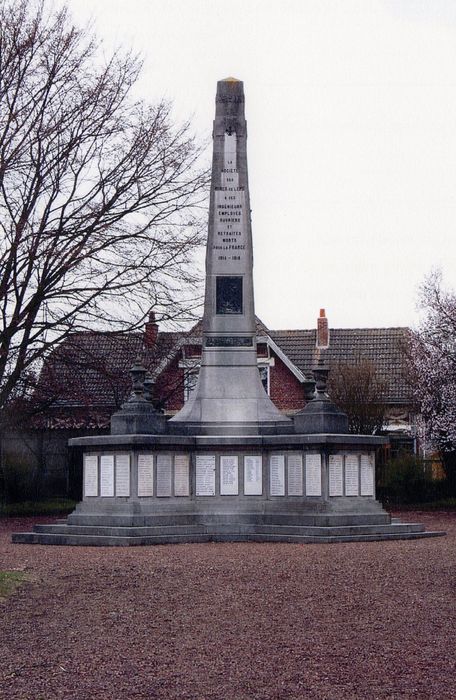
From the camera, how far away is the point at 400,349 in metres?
44.5

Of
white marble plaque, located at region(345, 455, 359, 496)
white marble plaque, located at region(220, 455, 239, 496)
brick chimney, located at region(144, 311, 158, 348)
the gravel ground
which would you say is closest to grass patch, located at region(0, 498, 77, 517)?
brick chimney, located at region(144, 311, 158, 348)

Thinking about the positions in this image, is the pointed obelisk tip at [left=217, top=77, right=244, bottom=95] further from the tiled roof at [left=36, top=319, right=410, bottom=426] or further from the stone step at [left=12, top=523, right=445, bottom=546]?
the stone step at [left=12, top=523, right=445, bottom=546]

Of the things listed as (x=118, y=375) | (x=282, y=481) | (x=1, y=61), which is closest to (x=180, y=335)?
(x=118, y=375)

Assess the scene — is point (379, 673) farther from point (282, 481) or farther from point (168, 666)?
point (282, 481)

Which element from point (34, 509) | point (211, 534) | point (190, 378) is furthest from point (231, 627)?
point (34, 509)

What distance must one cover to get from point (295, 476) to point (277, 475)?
39cm

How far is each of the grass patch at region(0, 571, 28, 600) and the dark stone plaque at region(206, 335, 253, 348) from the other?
881 cm

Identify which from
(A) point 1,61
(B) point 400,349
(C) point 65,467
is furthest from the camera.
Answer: (B) point 400,349

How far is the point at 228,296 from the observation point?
863 inches

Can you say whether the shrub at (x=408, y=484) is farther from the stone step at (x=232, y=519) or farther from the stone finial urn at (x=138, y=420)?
the stone finial urn at (x=138, y=420)

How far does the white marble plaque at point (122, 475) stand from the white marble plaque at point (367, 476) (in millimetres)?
4054

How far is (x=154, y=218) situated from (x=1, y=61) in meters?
4.95

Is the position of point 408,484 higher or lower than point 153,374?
lower

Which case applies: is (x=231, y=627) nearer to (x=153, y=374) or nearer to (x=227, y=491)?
(x=227, y=491)
